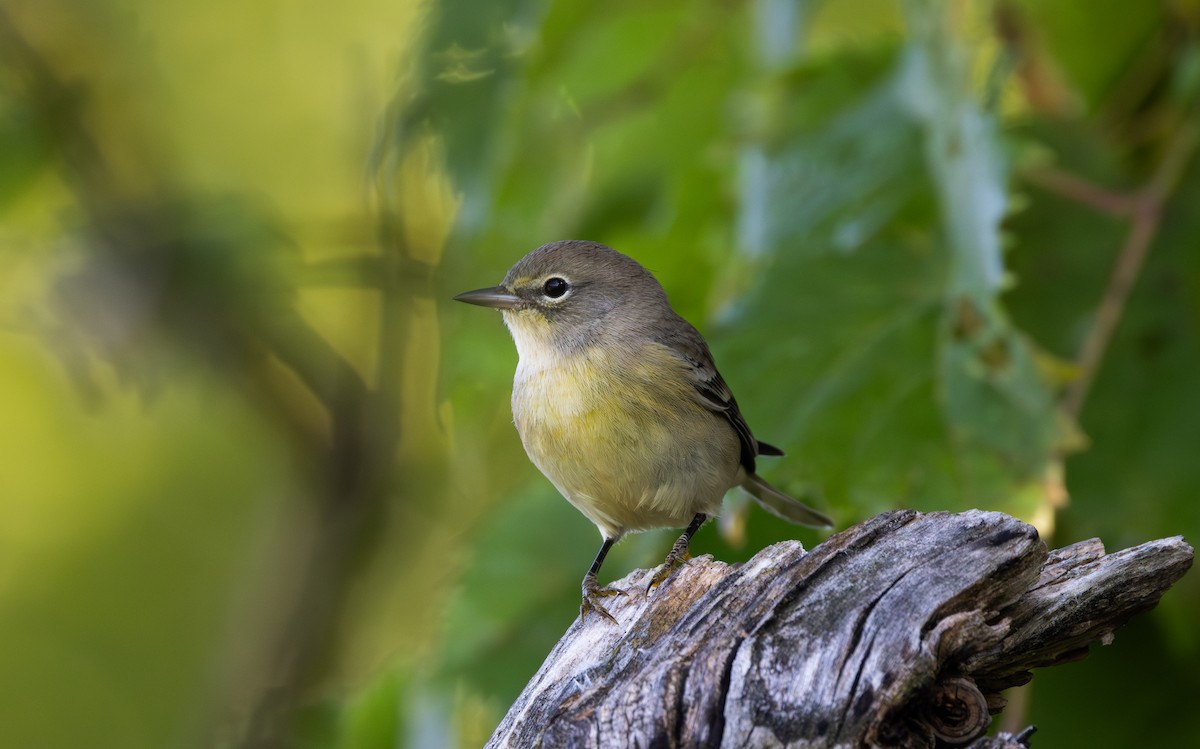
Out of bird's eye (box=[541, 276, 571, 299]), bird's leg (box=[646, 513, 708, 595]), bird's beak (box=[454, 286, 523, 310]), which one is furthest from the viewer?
bird's eye (box=[541, 276, 571, 299])

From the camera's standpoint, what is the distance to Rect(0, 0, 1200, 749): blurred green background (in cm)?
356

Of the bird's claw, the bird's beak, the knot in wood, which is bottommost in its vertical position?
the knot in wood

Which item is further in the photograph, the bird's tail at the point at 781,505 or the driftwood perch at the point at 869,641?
the bird's tail at the point at 781,505

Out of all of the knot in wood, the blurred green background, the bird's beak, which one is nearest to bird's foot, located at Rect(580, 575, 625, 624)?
the blurred green background

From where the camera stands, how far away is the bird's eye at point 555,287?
15.8ft

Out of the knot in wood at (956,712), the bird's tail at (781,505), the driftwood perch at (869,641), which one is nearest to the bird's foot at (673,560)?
the bird's tail at (781,505)

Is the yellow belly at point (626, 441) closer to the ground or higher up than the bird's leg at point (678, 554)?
higher up

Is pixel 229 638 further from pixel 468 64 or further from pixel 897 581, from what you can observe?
pixel 897 581

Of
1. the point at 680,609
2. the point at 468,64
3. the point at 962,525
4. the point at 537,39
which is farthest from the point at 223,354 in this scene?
the point at 962,525

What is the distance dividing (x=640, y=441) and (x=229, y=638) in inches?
155

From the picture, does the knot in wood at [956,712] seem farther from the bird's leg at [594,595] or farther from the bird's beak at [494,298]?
the bird's beak at [494,298]

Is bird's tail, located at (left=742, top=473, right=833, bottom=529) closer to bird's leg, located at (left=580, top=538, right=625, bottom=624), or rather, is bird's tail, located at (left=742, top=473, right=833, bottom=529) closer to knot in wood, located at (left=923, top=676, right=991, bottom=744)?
bird's leg, located at (left=580, top=538, right=625, bottom=624)

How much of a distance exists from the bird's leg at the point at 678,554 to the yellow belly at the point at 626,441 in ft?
0.13

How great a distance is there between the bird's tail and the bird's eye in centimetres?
104
